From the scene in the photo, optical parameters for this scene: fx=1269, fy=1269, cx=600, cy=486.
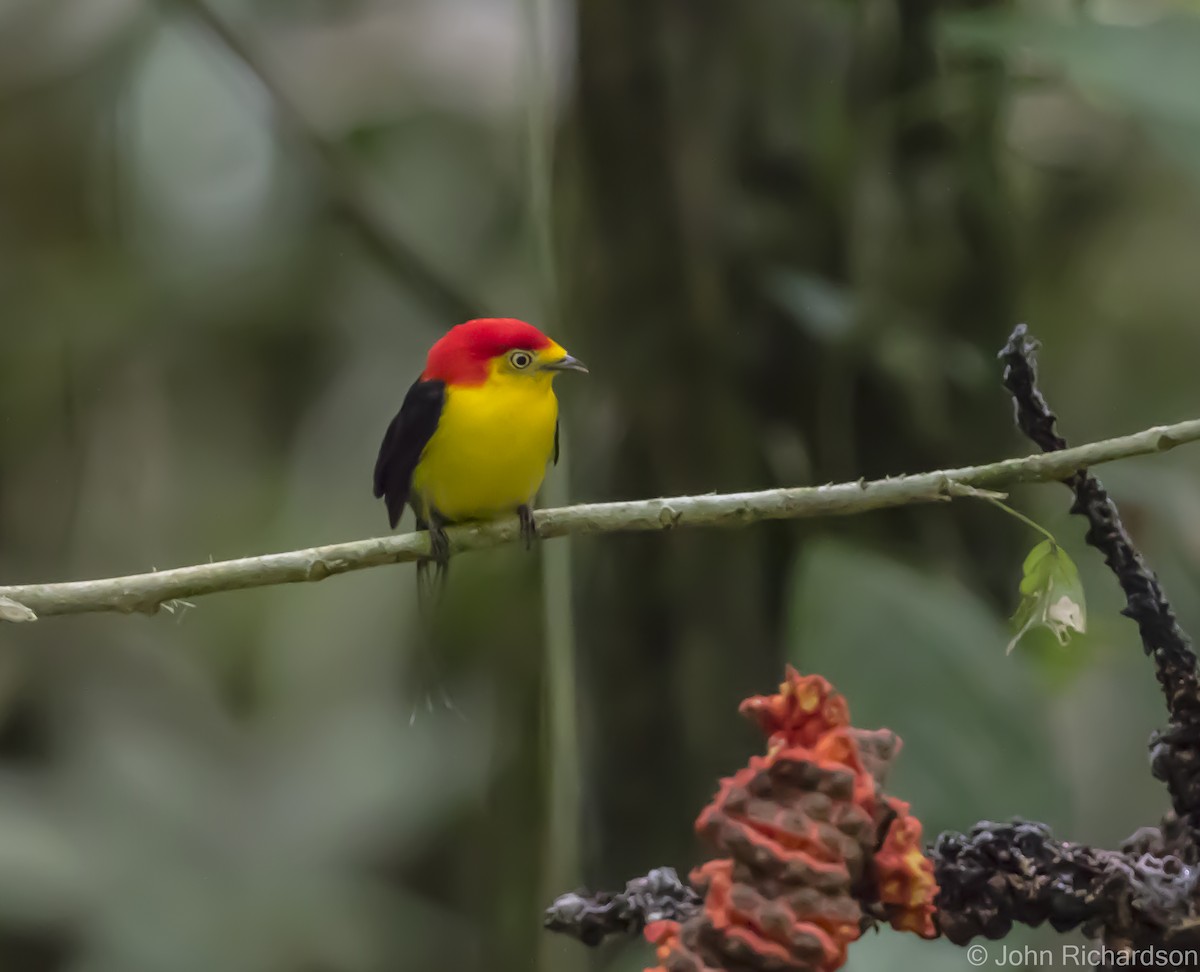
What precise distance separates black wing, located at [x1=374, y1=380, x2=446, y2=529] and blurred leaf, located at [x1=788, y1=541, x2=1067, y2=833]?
9.4 inches

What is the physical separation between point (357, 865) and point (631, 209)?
2.16 ft

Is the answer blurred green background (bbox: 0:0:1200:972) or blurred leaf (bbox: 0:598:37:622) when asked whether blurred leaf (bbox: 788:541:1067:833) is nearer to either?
blurred green background (bbox: 0:0:1200:972)

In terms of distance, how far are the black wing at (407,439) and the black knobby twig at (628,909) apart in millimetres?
292

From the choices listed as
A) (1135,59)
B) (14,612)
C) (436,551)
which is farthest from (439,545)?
(1135,59)

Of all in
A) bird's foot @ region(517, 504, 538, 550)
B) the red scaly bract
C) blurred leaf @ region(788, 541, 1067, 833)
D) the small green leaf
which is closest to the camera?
the red scaly bract

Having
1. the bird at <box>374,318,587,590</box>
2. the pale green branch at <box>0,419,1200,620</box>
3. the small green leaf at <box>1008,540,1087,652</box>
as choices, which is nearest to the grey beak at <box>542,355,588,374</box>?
the bird at <box>374,318,587,590</box>

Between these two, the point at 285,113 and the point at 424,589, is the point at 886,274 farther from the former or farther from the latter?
the point at 285,113

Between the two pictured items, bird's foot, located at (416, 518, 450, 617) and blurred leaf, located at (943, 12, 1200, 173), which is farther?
blurred leaf, located at (943, 12, 1200, 173)

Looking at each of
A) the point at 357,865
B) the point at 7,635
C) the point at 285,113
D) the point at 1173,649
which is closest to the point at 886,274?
the point at 1173,649

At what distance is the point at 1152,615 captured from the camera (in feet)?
1.32

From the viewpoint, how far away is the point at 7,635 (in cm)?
112

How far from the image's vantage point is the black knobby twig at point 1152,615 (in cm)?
40

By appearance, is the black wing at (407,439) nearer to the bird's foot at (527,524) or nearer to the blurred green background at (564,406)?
the bird's foot at (527,524)

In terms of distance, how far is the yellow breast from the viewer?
2.03ft
